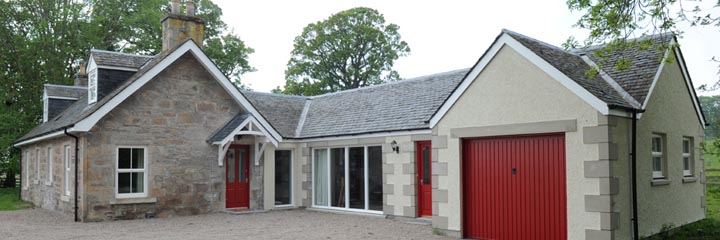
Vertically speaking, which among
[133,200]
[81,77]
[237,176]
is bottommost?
[133,200]

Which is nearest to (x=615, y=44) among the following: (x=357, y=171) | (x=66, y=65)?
(x=357, y=171)

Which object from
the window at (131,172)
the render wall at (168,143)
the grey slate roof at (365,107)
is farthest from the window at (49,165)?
the grey slate roof at (365,107)

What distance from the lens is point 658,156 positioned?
38.8 feet

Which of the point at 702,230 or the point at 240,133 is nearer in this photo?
the point at 702,230

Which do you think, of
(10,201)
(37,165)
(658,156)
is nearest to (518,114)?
(658,156)

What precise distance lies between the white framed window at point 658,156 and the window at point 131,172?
13.0 metres

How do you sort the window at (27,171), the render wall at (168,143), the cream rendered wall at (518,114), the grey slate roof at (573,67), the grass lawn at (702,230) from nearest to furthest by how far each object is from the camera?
1. the cream rendered wall at (518,114)
2. the grey slate roof at (573,67)
3. the grass lawn at (702,230)
4. the render wall at (168,143)
5. the window at (27,171)

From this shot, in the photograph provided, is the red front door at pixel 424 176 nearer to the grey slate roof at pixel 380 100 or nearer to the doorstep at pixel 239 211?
the grey slate roof at pixel 380 100

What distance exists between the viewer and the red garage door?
32.6 feet

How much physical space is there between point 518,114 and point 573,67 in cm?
156

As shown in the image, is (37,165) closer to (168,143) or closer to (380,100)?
(168,143)

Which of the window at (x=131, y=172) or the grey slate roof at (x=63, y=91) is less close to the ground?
the grey slate roof at (x=63, y=91)

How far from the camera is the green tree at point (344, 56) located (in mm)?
40500

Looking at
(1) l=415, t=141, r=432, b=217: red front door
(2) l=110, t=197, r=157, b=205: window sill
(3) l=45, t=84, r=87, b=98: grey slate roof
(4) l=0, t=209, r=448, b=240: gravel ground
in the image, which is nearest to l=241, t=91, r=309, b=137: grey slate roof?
(4) l=0, t=209, r=448, b=240: gravel ground
